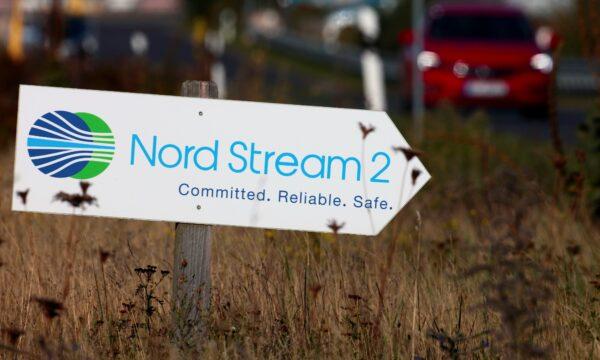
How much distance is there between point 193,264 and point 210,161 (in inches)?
14.7

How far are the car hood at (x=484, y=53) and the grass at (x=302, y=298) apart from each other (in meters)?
9.63

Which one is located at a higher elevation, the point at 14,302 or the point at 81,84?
the point at 81,84

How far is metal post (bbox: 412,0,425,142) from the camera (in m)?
12.7

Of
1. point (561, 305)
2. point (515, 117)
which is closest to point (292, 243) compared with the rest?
point (561, 305)

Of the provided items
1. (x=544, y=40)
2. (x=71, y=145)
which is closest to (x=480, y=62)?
(x=544, y=40)

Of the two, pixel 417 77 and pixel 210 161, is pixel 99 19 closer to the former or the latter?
pixel 417 77

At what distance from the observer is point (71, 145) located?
4.48m

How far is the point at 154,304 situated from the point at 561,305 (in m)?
1.55

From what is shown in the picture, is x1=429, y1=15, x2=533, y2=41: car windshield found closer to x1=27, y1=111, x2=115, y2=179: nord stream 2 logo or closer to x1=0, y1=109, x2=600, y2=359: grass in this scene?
x1=0, y1=109, x2=600, y2=359: grass

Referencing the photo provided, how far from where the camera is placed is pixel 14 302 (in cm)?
485

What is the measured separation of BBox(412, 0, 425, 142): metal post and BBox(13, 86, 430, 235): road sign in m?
7.17

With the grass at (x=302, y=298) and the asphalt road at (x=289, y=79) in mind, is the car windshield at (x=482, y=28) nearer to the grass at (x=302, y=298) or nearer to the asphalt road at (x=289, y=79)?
the asphalt road at (x=289, y=79)

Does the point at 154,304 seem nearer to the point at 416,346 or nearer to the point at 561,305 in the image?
the point at 416,346

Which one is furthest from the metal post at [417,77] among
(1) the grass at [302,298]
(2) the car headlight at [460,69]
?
(1) the grass at [302,298]
